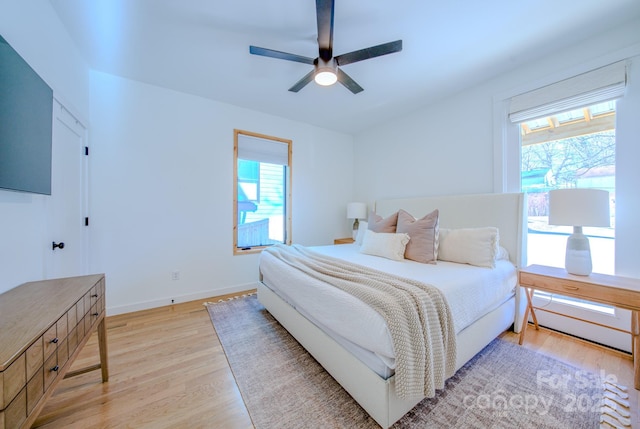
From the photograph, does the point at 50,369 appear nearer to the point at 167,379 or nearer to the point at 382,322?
the point at 167,379

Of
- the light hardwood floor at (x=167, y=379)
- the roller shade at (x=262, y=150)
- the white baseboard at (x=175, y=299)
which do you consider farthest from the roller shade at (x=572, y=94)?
the white baseboard at (x=175, y=299)

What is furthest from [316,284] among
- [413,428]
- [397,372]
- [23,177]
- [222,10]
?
[222,10]

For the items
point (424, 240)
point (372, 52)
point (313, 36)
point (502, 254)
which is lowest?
point (502, 254)

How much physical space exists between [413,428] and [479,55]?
10.0 ft

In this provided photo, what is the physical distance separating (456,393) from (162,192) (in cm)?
347

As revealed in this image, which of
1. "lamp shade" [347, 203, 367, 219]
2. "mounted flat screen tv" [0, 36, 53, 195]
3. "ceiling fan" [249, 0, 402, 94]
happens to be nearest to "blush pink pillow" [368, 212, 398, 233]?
"lamp shade" [347, 203, 367, 219]

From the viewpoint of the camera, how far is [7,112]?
3.85 ft

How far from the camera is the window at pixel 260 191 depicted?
136 inches

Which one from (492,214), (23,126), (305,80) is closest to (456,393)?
(492,214)

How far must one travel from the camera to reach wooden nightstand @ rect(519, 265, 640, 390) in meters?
1.56

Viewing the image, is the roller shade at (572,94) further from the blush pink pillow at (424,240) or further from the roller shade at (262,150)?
the roller shade at (262,150)

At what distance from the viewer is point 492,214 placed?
2.48 m

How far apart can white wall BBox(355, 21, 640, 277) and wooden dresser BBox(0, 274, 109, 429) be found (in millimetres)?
3550

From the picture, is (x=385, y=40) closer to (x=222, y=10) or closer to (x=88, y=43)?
(x=222, y=10)
